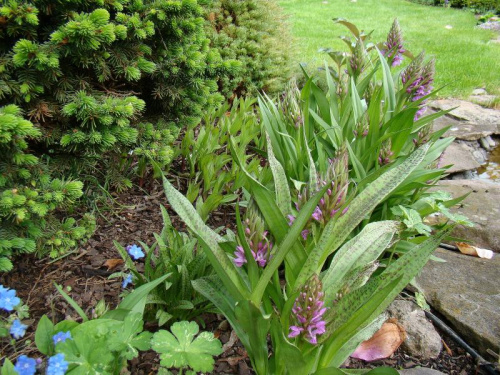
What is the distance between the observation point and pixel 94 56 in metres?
2.09

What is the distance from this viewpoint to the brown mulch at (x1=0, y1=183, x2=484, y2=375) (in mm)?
1772

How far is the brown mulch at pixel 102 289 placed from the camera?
1.77 meters

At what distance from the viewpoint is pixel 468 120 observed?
5008 millimetres

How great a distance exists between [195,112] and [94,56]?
0.79 metres

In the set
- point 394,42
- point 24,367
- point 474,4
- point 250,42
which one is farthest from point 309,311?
point 474,4

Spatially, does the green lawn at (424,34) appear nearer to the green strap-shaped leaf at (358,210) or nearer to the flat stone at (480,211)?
the flat stone at (480,211)

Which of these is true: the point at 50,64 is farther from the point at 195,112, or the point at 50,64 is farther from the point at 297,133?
the point at 297,133

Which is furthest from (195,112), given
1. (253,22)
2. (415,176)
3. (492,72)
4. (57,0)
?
(492,72)

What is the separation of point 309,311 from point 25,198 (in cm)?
129

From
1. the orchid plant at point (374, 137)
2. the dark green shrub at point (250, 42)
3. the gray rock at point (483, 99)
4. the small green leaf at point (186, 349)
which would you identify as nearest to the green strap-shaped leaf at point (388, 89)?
the orchid plant at point (374, 137)

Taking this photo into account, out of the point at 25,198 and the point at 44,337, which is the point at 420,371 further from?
the point at 25,198

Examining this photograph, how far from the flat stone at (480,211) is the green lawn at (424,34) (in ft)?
4.95

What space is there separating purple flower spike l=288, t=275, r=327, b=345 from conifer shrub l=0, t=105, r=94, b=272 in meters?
1.21

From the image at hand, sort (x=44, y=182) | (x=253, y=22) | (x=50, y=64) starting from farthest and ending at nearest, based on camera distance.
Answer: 1. (x=253, y=22)
2. (x=44, y=182)
3. (x=50, y=64)
